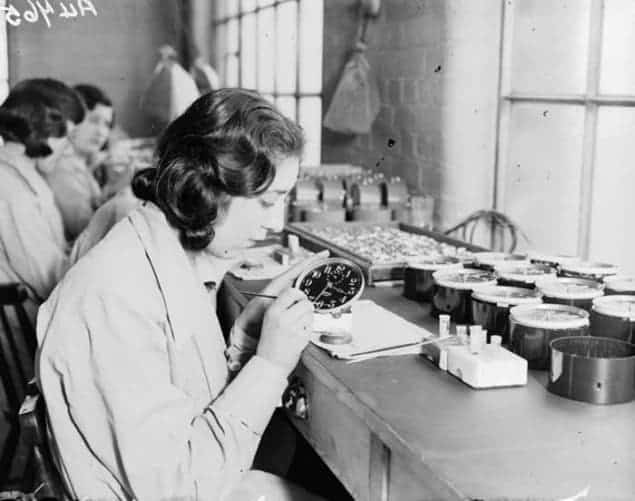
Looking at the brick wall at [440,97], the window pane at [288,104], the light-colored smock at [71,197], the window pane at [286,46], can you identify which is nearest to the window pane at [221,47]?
the window pane at [286,46]

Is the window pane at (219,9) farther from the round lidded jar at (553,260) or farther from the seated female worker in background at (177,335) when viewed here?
the seated female worker in background at (177,335)

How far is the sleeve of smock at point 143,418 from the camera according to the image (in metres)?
1.41

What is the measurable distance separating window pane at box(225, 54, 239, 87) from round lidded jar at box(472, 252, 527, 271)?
5.34 meters

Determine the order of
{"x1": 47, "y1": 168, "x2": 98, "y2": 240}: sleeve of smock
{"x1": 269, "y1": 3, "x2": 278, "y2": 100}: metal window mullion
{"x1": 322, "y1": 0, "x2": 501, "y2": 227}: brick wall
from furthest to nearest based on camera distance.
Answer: {"x1": 269, "y1": 3, "x2": 278, "y2": 100}: metal window mullion
{"x1": 47, "y1": 168, "x2": 98, "y2": 240}: sleeve of smock
{"x1": 322, "y1": 0, "x2": 501, "y2": 227}: brick wall

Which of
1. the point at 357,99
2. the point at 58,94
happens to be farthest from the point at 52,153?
the point at 357,99

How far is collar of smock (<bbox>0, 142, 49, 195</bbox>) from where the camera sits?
3.62 metres

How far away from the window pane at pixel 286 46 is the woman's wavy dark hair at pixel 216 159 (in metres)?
4.22

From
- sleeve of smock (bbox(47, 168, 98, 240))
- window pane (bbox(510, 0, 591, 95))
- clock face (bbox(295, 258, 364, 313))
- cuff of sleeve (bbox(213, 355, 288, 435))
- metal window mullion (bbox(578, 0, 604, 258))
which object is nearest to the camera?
cuff of sleeve (bbox(213, 355, 288, 435))

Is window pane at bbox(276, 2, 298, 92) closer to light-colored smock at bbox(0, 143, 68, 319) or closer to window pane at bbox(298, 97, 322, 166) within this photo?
window pane at bbox(298, 97, 322, 166)

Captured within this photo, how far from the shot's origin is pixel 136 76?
26.4 ft

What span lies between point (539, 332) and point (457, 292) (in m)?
0.37

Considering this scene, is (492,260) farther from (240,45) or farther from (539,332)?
(240,45)

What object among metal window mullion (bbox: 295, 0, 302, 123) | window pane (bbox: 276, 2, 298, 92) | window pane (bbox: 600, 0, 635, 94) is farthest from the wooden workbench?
window pane (bbox: 276, 2, 298, 92)

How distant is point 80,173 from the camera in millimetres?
5430
